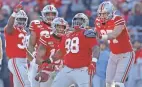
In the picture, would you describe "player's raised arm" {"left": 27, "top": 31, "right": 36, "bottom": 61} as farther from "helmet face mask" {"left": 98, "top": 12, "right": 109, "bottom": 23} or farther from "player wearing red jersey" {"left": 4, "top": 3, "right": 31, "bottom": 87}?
"helmet face mask" {"left": 98, "top": 12, "right": 109, "bottom": 23}

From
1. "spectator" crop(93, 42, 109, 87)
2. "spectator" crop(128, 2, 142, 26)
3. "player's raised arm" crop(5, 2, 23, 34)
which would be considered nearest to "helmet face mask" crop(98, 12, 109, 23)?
"player's raised arm" crop(5, 2, 23, 34)

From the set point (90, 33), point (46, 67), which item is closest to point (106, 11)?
point (90, 33)

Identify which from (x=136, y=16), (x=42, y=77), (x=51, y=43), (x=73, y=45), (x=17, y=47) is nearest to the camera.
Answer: (x=73, y=45)

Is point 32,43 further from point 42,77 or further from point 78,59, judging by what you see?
point 78,59

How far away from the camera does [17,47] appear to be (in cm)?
1083

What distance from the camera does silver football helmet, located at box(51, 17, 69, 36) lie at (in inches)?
382

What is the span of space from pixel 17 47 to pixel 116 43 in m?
1.79

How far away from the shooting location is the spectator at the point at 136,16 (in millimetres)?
13812

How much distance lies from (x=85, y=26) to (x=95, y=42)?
355 mm

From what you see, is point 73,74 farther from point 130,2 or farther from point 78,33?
point 130,2

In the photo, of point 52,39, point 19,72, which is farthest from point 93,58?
point 19,72

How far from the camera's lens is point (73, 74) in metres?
9.13

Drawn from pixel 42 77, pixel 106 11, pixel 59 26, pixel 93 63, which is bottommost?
pixel 42 77

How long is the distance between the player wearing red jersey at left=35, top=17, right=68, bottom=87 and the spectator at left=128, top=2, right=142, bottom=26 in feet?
14.0
